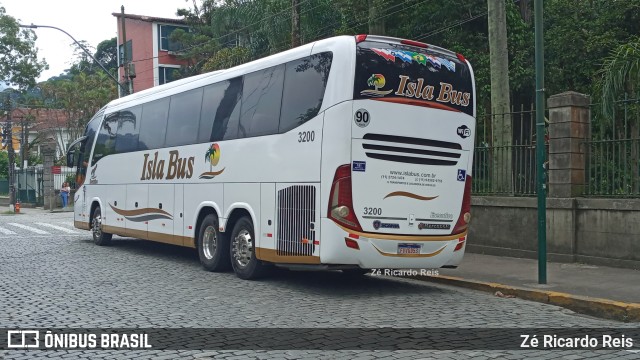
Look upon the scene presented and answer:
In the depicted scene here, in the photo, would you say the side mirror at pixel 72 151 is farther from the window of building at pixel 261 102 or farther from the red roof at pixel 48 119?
the red roof at pixel 48 119

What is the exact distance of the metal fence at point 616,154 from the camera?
11633mm

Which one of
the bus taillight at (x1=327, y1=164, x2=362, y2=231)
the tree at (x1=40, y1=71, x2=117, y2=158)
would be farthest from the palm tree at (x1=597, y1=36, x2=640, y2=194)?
the tree at (x1=40, y1=71, x2=117, y2=158)

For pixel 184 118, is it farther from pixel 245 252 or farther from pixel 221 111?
pixel 245 252

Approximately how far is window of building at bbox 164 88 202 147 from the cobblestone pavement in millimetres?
2529

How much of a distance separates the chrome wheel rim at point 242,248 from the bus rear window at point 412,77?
11.0 feet

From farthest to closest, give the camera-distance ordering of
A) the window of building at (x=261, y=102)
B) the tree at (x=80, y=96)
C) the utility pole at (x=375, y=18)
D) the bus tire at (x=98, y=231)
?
the tree at (x=80, y=96) → the utility pole at (x=375, y=18) → the bus tire at (x=98, y=231) → the window of building at (x=261, y=102)

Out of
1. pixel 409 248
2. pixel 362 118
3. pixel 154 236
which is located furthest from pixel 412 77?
pixel 154 236

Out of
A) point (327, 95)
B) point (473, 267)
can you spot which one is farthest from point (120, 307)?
point (473, 267)

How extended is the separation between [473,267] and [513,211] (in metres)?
1.82

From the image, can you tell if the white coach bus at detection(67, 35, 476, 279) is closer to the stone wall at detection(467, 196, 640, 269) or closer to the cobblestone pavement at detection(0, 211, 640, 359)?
the cobblestone pavement at detection(0, 211, 640, 359)

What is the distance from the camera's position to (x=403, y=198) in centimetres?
983

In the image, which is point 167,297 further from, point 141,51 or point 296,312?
point 141,51

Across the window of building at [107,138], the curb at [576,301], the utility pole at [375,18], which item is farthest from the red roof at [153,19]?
the curb at [576,301]

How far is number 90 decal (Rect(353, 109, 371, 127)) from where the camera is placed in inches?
Answer: 372
